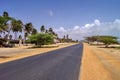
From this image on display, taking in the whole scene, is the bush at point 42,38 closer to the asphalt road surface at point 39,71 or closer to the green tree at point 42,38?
the green tree at point 42,38

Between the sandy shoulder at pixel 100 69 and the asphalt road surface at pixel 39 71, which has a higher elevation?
the asphalt road surface at pixel 39 71

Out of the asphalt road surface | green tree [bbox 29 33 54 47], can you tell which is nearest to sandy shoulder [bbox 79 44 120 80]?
the asphalt road surface

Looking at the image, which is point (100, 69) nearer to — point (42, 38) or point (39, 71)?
point (39, 71)

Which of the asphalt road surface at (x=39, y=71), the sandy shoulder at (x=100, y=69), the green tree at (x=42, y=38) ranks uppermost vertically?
the green tree at (x=42, y=38)

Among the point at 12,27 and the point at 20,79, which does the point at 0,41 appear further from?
the point at 20,79

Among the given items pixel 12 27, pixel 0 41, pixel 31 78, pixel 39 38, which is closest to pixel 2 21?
pixel 31 78

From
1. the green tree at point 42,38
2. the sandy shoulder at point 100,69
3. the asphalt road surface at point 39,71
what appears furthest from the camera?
the green tree at point 42,38

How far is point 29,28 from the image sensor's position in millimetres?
147750

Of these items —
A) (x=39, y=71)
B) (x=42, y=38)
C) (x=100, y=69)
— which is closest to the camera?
(x=39, y=71)

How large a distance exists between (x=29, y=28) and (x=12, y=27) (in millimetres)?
16997

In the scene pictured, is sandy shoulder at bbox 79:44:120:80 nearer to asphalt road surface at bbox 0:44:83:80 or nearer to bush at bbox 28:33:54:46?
asphalt road surface at bbox 0:44:83:80

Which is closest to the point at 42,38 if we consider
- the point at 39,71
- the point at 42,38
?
the point at 42,38

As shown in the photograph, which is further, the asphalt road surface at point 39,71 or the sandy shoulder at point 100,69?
the sandy shoulder at point 100,69

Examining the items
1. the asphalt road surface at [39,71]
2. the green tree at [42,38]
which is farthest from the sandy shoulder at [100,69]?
the green tree at [42,38]
